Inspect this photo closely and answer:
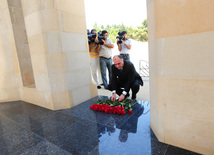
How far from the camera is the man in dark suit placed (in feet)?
10.7

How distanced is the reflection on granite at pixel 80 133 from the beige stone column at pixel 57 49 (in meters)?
0.46

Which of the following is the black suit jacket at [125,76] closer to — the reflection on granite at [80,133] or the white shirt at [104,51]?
the reflection on granite at [80,133]

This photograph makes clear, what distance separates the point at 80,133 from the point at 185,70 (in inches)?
70.6

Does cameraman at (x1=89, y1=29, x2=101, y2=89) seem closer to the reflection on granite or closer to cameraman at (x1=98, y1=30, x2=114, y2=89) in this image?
cameraman at (x1=98, y1=30, x2=114, y2=89)

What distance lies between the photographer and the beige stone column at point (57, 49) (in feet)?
9.88

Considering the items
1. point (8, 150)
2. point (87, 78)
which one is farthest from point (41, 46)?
point (8, 150)

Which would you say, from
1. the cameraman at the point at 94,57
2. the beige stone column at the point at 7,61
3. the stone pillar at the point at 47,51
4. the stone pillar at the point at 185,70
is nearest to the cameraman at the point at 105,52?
the cameraman at the point at 94,57

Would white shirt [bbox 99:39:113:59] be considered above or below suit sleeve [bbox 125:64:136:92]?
above

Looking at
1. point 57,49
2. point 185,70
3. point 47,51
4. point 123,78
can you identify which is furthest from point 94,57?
point 185,70

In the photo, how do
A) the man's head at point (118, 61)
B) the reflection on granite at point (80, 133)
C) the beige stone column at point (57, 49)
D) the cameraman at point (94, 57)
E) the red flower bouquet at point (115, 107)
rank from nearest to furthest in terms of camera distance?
the reflection on granite at point (80, 133) → the red flower bouquet at point (115, 107) → the beige stone column at point (57, 49) → the man's head at point (118, 61) → the cameraman at point (94, 57)

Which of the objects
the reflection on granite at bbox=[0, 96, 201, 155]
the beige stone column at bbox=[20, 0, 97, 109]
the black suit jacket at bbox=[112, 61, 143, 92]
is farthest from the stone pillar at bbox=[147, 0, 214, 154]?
the beige stone column at bbox=[20, 0, 97, 109]

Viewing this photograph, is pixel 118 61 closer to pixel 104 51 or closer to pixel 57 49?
pixel 57 49

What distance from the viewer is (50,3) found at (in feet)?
9.61

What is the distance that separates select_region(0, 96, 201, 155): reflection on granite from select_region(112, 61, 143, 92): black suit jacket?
62 centimetres
